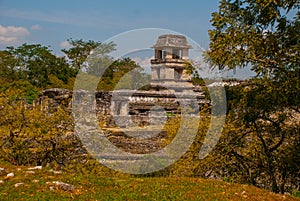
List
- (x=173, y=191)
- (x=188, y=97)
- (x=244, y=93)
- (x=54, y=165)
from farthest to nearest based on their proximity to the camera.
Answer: (x=188, y=97) < (x=54, y=165) < (x=244, y=93) < (x=173, y=191)

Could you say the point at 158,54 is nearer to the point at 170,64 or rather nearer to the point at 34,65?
the point at 170,64

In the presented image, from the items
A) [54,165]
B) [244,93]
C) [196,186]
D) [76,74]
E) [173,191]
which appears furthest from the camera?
[76,74]

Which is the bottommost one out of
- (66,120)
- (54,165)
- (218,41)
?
(54,165)

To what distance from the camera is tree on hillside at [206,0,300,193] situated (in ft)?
27.8

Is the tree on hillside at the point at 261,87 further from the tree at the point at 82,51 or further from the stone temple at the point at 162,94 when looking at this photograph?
the tree at the point at 82,51

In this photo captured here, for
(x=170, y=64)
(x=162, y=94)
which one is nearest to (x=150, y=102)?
(x=162, y=94)

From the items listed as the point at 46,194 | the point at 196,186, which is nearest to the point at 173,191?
the point at 196,186

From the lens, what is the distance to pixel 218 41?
28.8 ft

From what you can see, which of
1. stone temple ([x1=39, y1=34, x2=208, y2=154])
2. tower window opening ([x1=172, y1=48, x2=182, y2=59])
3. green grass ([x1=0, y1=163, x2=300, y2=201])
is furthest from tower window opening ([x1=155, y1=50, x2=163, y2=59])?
green grass ([x1=0, y1=163, x2=300, y2=201])

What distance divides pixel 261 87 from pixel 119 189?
3.53 m

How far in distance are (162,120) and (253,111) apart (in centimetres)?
958

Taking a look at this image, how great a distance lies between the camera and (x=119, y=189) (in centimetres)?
764

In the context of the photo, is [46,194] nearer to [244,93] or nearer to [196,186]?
[196,186]

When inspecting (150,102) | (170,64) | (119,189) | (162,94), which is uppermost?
(170,64)
